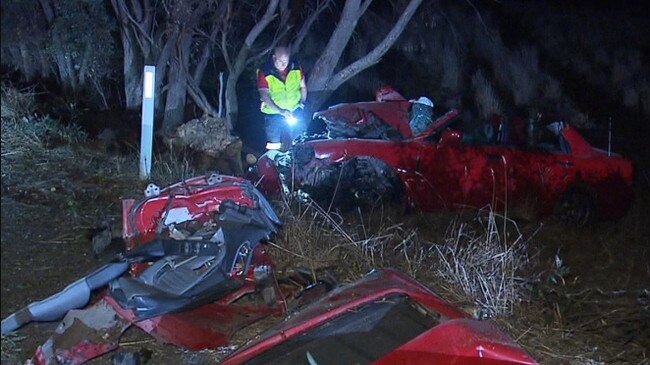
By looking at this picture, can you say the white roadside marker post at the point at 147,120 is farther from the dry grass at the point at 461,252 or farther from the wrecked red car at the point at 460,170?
the wrecked red car at the point at 460,170

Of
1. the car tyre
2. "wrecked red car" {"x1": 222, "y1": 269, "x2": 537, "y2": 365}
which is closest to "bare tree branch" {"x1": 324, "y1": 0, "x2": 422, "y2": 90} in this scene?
the car tyre

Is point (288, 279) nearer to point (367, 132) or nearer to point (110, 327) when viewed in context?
point (110, 327)

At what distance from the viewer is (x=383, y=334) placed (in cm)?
362

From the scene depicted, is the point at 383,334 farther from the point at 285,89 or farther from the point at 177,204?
the point at 285,89

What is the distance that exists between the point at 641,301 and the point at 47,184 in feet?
15.0

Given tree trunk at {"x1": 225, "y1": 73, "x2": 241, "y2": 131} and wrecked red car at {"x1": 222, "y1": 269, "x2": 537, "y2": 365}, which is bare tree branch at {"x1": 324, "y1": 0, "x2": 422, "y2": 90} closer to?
tree trunk at {"x1": 225, "y1": 73, "x2": 241, "y2": 131}

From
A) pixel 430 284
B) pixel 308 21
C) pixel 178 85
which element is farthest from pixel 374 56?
pixel 430 284

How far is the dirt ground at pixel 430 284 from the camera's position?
4820 mm

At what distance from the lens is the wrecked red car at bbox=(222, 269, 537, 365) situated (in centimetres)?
321

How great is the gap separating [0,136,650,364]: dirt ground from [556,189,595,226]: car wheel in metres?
0.11

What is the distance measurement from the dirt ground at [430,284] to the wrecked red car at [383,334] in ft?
3.42

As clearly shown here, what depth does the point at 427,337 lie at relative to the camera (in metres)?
3.26

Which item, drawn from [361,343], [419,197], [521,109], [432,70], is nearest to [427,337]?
[361,343]

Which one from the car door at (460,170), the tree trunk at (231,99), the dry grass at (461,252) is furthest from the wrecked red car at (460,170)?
the tree trunk at (231,99)
